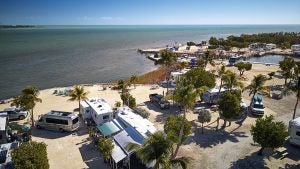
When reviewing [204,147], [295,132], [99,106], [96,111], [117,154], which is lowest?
[204,147]

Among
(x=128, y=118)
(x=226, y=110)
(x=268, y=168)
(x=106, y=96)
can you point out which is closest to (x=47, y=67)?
(x=106, y=96)

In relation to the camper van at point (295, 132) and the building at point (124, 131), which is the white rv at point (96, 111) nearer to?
the building at point (124, 131)

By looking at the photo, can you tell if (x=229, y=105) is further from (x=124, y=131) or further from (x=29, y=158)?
(x=29, y=158)

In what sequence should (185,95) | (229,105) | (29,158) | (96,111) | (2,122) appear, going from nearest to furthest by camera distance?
(29,158) < (185,95) < (2,122) < (229,105) < (96,111)

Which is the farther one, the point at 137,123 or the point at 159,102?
the point at 159,102

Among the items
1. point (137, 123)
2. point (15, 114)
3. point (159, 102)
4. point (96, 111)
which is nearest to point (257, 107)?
point (159, 102)
